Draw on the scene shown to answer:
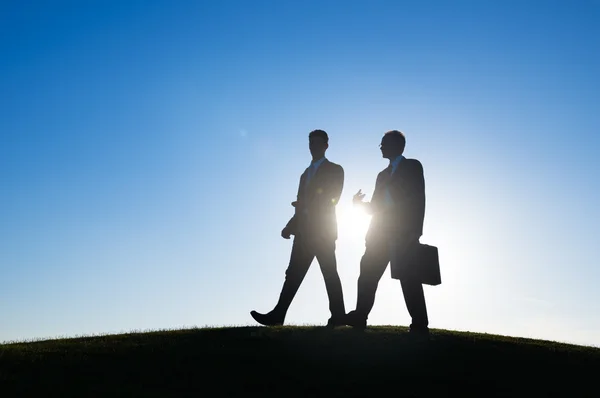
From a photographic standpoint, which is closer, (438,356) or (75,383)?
(75,383)

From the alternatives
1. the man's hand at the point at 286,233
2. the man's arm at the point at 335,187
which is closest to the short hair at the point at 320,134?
the man's arm at the point at 335,187

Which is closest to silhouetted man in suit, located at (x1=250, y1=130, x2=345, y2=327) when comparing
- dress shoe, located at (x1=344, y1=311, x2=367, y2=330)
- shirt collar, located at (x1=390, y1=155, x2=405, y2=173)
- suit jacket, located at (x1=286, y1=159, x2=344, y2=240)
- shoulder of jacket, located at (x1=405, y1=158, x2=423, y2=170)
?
suit jacket, located at (x1=286, y1=159, x2=344, y2=240)

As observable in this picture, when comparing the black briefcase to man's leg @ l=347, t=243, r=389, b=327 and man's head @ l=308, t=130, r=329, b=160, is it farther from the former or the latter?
man's head @ l=308, t=130, r=329, b=160

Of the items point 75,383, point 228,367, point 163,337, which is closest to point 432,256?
point 228,367

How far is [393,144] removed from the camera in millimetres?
12906

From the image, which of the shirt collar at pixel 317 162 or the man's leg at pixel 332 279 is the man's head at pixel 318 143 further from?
the man's leg at pixel 332 279

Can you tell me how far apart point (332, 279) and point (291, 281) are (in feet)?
3.66

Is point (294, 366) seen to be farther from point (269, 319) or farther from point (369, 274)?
point (269, 319)

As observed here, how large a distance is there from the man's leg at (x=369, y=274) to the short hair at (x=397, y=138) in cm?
203

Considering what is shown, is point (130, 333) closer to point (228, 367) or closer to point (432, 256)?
point (228, 367)

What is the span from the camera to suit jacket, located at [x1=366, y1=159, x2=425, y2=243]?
491 inches

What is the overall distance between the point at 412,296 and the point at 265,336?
293 centimetres

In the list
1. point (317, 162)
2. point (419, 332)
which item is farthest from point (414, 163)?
point (419, 332)

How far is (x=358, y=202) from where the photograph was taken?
13211mm
